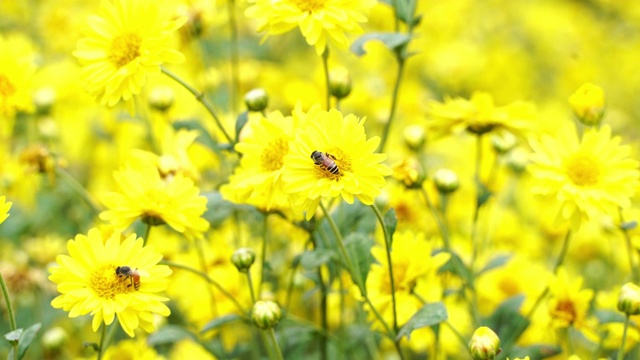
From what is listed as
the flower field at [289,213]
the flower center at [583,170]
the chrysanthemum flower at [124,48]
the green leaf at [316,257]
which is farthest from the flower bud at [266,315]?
the flower center at [583,170]

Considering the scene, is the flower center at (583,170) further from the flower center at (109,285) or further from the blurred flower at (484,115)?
the flower center at (109,285)

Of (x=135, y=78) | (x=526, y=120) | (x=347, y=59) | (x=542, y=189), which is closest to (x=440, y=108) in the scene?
(x=526, y=120)

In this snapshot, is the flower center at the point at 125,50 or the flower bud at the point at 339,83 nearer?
the flower center at the point at 125,50

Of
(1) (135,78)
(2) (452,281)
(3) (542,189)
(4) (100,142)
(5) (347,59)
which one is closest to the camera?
(1) (135,78)

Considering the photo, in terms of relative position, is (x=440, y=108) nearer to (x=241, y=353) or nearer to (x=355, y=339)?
(x=355, y=339)

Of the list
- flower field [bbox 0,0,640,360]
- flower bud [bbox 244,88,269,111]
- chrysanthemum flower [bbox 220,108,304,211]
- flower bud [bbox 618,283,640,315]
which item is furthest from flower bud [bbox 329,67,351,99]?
flower bud [bbox 618,283,640,315]

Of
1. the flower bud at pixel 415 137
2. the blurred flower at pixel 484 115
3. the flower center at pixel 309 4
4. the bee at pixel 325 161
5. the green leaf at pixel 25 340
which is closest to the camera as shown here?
the bee at pixel 325 161
